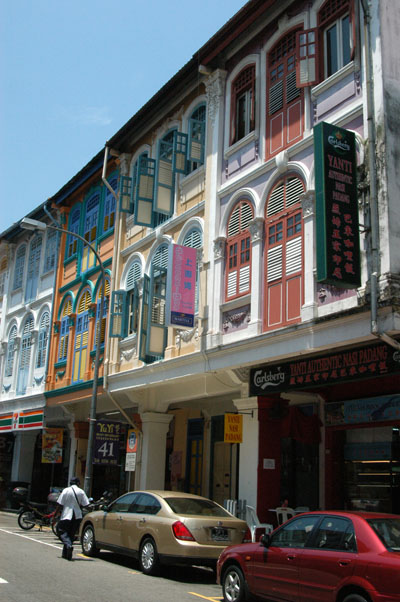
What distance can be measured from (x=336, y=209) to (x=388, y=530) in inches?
220

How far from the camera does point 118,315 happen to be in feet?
65.7

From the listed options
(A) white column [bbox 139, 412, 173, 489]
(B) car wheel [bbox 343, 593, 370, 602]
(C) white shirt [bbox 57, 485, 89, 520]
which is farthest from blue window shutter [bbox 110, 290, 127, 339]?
(B) car wheel [bbox 343, 593, 370, 602]

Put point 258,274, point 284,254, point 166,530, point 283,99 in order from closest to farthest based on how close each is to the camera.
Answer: point 166,530 → point 284,254 → point 258,274 → point 283,99

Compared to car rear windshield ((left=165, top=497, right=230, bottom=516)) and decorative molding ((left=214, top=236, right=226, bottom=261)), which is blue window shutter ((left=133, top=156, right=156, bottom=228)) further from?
car rear windshield ((left=165, top=497, right=230, bottom=516))

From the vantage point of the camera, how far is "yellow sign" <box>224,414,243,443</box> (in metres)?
15.0

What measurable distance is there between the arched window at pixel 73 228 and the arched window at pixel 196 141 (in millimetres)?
8048

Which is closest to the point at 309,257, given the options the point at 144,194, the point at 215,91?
the point at 215,91

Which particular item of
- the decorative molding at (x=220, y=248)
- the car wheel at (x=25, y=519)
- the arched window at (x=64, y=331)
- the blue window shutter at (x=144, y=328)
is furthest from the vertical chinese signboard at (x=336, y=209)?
the arched window at (x=64, y=331)

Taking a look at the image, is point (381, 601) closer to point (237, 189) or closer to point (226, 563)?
point (226, 563)

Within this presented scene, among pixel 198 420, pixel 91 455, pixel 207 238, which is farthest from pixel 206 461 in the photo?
pixel 207 238

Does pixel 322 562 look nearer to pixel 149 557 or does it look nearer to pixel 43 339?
pixel 149 557

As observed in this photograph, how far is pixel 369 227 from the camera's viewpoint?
37.4 ft

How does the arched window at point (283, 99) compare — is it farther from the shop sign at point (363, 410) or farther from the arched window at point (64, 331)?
the arched window at point (64, 331)

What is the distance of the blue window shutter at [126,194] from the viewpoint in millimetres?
20984
